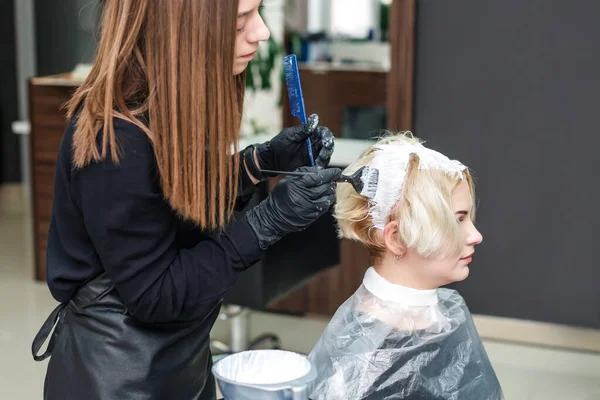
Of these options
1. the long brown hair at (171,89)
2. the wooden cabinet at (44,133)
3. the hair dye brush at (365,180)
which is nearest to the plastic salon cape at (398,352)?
the hair dye brush at (365,180)

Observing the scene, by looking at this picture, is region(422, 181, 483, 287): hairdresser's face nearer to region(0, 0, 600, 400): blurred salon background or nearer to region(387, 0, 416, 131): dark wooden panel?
region(0, 0, 600, 400): blurred salon background

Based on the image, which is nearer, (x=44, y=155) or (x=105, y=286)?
(x=105, y=286)

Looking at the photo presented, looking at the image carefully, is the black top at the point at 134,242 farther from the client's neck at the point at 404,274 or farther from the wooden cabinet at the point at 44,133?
the wooden cabinet at the point at 44,133

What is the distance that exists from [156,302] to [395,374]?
50 cm

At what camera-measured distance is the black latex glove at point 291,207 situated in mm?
1222

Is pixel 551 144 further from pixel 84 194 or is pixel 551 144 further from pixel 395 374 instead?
pixel 84 194

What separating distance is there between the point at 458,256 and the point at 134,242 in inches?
25.8

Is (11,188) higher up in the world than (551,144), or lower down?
lower down

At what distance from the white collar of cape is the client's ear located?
0.21ft

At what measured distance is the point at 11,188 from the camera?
5.27 meters

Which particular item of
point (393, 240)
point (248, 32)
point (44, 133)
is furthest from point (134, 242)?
point (44, 133)

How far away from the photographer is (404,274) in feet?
5.03

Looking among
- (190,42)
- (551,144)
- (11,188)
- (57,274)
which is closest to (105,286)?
(57,274)

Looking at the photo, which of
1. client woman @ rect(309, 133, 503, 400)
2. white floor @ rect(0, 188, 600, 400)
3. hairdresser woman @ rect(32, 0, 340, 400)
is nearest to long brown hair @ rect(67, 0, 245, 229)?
hairdresser woman @ rect(32, 0, 340, 400)
